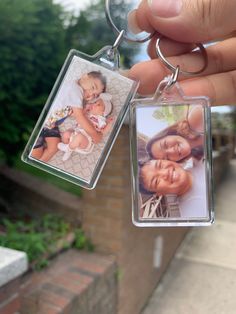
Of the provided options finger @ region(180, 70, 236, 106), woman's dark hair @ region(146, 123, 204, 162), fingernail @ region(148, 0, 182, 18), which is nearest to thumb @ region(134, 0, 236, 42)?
fingernail @ region(148, 0, 182, 18)

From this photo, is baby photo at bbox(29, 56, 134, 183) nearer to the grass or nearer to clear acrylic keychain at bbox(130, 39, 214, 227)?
clear acrylic keychain at bbox(130, 39, 214, 227)

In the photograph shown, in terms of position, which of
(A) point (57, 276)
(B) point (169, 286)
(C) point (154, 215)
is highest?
(C) point (154, 215)

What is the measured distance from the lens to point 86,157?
0.74 m

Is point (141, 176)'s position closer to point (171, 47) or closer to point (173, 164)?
point (173, 164)

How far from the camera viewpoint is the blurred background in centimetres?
184

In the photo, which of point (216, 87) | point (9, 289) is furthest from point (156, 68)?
point (9, 289)

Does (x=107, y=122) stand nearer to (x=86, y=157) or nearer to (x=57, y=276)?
(x=86, y=157)

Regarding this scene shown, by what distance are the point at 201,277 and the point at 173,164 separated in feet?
8.01

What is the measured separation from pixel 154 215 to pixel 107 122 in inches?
9.1

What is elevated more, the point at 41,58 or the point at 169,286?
the point at 41,58

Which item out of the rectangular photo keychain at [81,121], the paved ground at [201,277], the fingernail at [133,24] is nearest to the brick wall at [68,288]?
the paved ground at [201,277]

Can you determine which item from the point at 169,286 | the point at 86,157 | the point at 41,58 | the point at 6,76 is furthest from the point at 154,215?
the point at 169,286

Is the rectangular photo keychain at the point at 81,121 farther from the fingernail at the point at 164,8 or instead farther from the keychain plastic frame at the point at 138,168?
the fingernail at the point at 164,8

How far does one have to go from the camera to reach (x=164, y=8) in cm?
76
